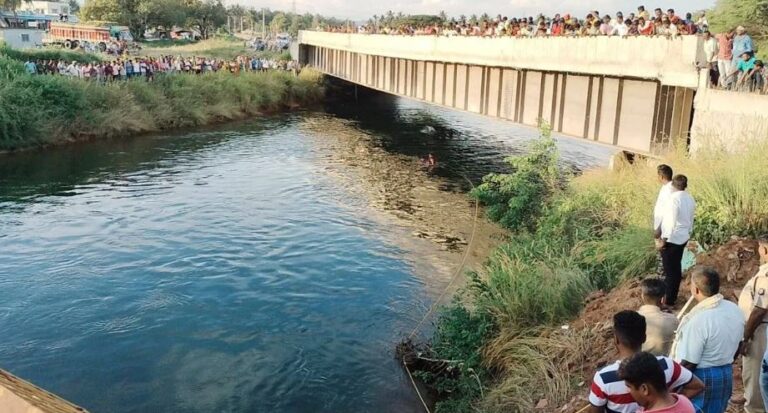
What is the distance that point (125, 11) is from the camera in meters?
93.8

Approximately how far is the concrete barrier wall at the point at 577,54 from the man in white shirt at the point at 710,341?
10.8 meters

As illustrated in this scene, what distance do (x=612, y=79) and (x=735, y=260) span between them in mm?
9216

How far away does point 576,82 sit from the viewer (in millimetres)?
19688

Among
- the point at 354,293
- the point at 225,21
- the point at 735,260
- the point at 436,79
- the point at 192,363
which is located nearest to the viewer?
the point at 735,260

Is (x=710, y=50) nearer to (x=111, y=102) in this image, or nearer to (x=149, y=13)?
(x=111, y=102)

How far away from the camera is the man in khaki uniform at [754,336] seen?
627 centimetres

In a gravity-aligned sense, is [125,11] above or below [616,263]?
above

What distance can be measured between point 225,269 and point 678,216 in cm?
1096

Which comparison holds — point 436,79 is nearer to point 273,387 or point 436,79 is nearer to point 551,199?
point 551,199

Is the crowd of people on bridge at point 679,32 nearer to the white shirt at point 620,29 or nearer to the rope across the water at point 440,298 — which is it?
the white shirt at point 620,29

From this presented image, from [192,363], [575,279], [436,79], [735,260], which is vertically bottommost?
[192,363]

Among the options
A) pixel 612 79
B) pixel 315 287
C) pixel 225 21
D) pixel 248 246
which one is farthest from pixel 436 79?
pixel 225 21

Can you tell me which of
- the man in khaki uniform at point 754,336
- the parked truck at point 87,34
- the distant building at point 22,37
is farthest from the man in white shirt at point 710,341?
the parked truck at point 87,34

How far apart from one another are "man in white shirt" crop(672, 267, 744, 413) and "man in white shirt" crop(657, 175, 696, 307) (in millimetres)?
3304
